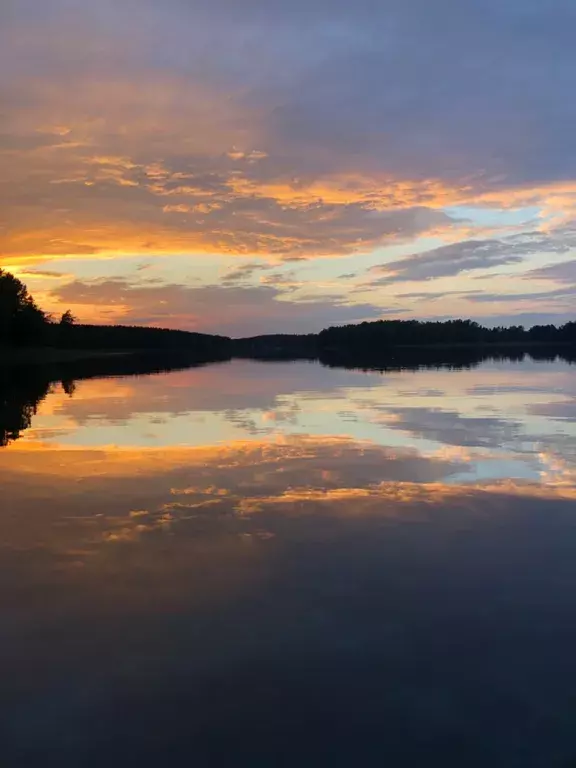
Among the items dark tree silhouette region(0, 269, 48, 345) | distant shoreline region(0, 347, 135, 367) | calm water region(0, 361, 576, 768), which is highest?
dark tree silhouette region(0, 269, 48, 345)

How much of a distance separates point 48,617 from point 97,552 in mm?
2301

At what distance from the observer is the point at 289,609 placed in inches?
316

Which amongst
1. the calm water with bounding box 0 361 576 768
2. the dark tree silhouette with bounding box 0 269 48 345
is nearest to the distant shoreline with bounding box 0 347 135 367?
the dark tree silhouette with bounding box 0 269 48 345

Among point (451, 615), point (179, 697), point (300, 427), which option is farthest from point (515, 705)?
point (300, 427)

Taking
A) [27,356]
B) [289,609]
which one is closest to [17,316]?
[27,356]

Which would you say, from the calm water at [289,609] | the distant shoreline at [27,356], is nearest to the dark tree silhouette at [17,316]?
the distant shoreline at [27,356]

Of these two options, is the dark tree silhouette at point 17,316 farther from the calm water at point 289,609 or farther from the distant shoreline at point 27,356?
the calm water at point 289,609

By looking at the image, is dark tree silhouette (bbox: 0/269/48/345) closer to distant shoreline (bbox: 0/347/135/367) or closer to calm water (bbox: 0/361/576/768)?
distant shoreline (bbox: 0/347/135/367)

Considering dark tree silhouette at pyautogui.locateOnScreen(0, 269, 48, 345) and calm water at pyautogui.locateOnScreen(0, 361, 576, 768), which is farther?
dark tree silhouette at pyautogui.locateOnScreen(0, 269, 48, 345)

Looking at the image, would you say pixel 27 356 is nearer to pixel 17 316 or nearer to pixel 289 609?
pixel 17 316

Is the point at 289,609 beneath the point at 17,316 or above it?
beneath

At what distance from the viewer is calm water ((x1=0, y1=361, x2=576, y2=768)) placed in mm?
5672

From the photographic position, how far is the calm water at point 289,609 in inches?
223

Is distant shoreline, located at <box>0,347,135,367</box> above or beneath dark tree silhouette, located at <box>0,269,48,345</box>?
beneath
